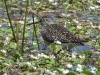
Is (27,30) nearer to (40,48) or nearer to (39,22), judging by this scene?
(39,22)

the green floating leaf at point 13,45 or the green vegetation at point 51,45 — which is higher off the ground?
the green floating leaf at point 13,45

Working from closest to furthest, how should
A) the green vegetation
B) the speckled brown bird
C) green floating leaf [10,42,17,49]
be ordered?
the green vegetation → green floating leaf [10,42,17,49] → the speckled brown bird

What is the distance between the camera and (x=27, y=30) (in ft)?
36.7

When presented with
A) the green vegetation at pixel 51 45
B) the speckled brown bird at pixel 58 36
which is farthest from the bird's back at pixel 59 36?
the green vegetation at pixel 51 45

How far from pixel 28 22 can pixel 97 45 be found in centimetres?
231

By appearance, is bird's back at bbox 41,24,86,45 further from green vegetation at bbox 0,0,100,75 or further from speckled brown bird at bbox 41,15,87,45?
green vegetation at bbox 0,0,100,75

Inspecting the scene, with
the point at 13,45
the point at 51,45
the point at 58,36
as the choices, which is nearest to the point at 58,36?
the point at 58,36

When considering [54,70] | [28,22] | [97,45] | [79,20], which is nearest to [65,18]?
[79,20]

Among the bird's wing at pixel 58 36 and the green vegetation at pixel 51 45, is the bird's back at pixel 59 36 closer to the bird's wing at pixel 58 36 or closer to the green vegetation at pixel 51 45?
the bird's wing at pixel 58 36

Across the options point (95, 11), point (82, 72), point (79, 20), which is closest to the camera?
point (82, 72)

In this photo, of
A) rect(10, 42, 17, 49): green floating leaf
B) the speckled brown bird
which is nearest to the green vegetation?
rect(10, 42, 17, 49): green floating leaf

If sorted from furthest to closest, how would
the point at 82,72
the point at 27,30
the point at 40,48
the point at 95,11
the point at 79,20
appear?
the point at 95,11, the point at 79,20, the point at 27,30, the point at 40,48, the point at 82,72

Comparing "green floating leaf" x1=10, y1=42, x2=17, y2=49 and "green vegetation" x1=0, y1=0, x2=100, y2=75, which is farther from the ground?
"green floating leaf" x1=10, y1=42, x2=17, y2=49

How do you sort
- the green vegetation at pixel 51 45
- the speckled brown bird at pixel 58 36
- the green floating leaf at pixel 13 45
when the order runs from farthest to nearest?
the speckled brown bird at pixel 58 36
the green floating leaf at pixel 13 45
the green vegetation at pixel 51 45
